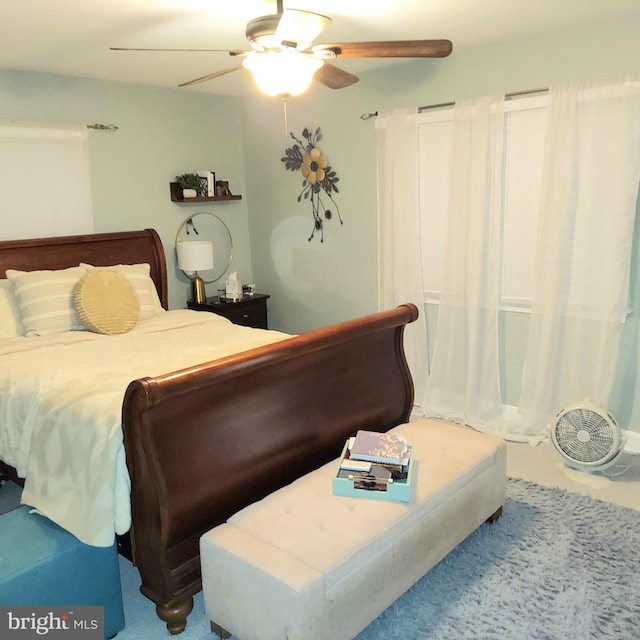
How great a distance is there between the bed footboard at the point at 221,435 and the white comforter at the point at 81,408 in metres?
0.13

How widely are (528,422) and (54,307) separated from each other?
2855 mm

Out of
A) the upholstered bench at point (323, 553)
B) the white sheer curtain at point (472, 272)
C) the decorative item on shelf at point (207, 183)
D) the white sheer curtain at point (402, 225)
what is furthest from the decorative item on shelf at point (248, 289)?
the upholstered bench at point (323, 553)

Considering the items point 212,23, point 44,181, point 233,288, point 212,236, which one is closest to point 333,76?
point 212,23

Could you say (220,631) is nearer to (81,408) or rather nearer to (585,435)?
(81,408)

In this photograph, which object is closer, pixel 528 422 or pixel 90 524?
pixel 90 524

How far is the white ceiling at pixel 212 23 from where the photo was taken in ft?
8.73

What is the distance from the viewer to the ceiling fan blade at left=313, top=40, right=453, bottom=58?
2400 mm

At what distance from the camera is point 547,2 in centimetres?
278

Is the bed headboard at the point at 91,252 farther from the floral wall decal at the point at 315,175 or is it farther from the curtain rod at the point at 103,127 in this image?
the floral wall decal at the point at 315,175

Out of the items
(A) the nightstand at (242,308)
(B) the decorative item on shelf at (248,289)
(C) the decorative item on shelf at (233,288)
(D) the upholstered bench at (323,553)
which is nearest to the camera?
(D) the upholstered bench at (323,553)

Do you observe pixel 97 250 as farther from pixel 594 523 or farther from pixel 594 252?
pixel 594 523

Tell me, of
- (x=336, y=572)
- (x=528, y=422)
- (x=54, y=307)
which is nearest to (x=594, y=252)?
(x=528, y=422)

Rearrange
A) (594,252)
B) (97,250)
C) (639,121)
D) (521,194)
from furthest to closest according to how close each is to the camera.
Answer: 1. (97,250)
2. (521,194)
3. (594,252)
4. (639,121)

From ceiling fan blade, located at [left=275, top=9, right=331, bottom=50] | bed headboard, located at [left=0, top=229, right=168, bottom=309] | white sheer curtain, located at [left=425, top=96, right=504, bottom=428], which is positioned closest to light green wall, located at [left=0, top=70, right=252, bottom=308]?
bed headboard, located at [left=0, top=229, right=168, bottom=309]
